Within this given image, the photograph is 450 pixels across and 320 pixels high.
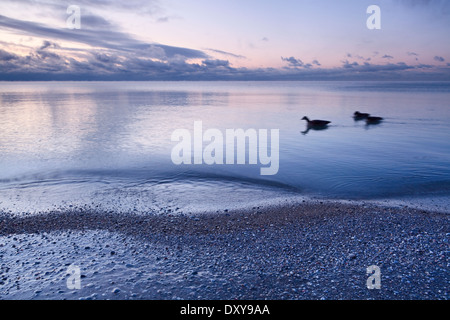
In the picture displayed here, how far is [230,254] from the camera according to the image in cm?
812

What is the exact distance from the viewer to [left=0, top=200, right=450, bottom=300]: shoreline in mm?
6656

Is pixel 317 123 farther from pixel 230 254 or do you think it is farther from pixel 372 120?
pixel 230 254

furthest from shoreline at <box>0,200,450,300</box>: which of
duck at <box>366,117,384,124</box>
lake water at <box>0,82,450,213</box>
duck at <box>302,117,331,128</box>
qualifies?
duck at <box>366,117,384,124</box>

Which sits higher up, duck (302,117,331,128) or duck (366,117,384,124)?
duck (366,117,384,124)

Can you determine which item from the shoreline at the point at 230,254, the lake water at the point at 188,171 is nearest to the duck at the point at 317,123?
the lake water at the point at 188,171

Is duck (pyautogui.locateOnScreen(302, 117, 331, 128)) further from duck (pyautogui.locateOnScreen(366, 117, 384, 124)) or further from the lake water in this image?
duck (pyautogui.locateOnScreen(366, 117, 384, 124))

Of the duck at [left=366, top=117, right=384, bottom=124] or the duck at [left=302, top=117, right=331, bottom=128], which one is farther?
the duck at [left=366, top=117, right=384, bottom=124]

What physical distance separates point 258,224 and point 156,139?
19212 millimetres

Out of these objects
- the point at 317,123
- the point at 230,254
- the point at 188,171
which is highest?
the point at 317,123

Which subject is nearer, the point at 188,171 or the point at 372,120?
the point at 188,171

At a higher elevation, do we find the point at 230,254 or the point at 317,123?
the point at 317,123

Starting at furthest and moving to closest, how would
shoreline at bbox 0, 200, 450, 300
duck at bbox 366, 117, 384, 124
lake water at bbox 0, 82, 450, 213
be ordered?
duck at bbox 366, 117, 384, 124
lake water at bbox 0, 82, 450, 213
shoreline at bbox 0, 200, 450, 300

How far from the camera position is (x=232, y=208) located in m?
11.7

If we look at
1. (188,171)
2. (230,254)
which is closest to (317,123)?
(188,171)
